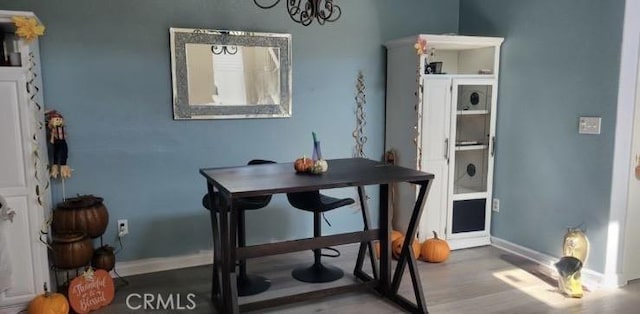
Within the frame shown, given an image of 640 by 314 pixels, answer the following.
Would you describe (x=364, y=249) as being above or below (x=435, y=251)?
above

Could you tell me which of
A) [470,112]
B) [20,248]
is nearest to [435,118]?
[470,112]

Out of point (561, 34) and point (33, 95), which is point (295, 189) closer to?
point (33, 95)

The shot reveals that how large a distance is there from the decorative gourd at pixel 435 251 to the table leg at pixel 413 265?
77 centimetres

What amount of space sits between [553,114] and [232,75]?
2541mm

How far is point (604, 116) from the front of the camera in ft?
10.5

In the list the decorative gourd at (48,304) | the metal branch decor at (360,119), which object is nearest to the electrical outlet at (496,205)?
the metal branch decor at (360,119)

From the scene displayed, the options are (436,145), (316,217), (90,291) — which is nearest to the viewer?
(90,291)

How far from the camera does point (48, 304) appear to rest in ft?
8.92

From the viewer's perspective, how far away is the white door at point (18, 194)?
8.77ft

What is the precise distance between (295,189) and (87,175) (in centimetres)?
178

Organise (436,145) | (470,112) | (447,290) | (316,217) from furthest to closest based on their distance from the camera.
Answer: (470,112), (436,145), (316,217), (447,290)

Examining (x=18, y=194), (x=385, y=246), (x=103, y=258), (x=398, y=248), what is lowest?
(x=398, y=248)

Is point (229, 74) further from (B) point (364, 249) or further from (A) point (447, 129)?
(A) point (447, 129)

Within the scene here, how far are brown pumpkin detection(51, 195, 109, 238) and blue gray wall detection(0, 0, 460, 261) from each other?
0.20 metres
